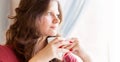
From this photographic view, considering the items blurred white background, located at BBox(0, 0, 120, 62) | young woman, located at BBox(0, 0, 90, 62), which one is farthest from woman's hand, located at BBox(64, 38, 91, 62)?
blurred white background, located at BBox(0, 0, 120, 62)

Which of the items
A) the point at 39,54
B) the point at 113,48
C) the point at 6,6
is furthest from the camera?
the point at 6,6

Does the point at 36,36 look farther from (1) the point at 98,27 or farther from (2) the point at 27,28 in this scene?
(1) the point at 98,27

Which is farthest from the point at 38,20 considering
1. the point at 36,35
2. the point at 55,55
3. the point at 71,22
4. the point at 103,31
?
the point at 103,31

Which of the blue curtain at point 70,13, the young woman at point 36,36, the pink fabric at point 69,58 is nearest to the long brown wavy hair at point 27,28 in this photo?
the young woman at point 36,36

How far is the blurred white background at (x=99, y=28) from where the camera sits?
1372 millimetres

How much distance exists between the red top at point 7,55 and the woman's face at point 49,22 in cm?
17

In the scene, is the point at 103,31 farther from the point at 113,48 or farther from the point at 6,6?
the point at 6,6

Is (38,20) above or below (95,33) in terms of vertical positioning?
above

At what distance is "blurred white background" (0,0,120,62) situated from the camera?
1372mm

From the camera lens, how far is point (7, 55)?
1.00 meters

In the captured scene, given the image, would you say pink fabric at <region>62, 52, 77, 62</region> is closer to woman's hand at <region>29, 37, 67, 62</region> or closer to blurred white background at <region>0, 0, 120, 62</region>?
woman's hand at <region>29, 37, 67, 62</region>

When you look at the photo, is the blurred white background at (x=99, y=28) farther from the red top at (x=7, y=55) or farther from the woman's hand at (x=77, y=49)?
the red top at (x=7, y=55)

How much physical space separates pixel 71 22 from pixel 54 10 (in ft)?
1.26

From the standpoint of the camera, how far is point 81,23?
4.73 feet
